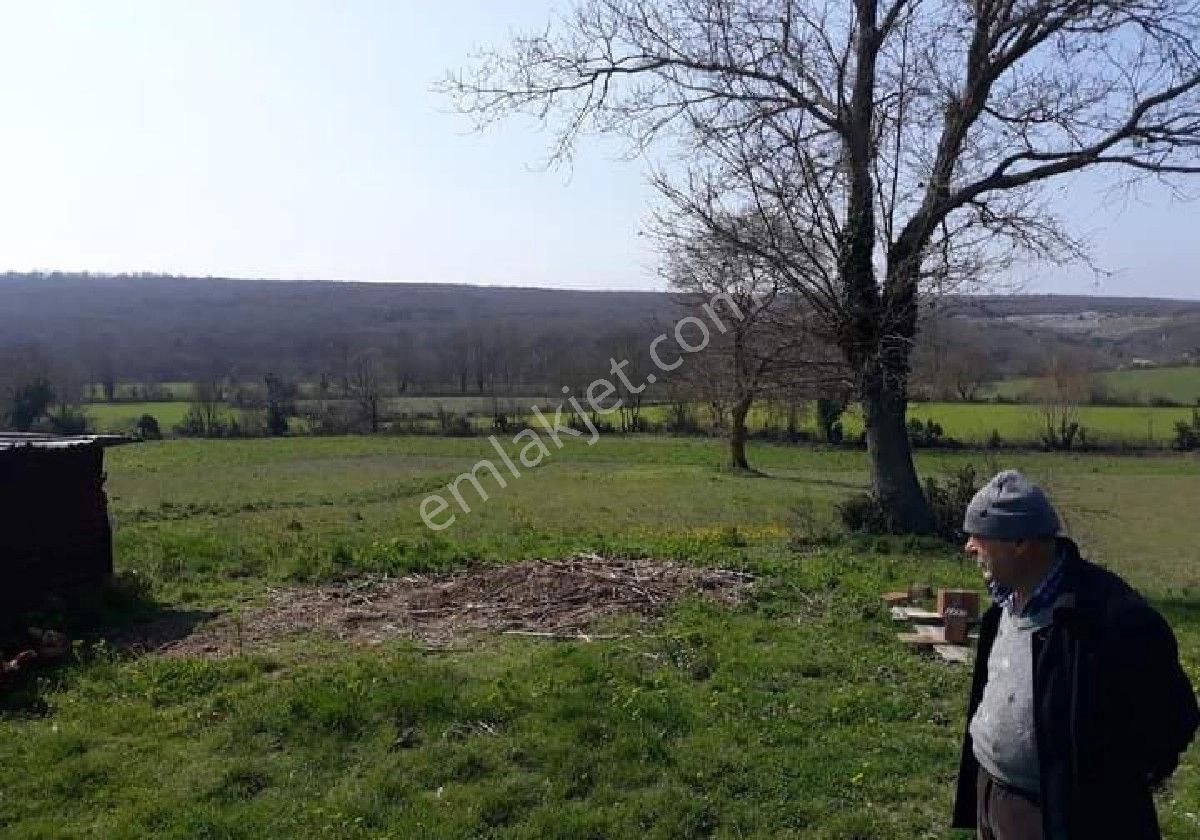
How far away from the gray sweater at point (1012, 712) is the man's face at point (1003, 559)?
0.46ft

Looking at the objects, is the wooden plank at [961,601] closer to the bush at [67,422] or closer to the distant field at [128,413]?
the bush at [67,422]

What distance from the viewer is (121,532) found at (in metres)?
16.1

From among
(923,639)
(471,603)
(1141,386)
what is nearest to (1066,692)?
(923,639)

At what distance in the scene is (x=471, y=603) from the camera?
10102mm

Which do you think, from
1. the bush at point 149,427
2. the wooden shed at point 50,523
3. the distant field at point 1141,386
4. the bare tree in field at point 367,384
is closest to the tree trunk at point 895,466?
the wooden shed at point 50,523

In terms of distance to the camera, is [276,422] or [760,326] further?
[276,422]

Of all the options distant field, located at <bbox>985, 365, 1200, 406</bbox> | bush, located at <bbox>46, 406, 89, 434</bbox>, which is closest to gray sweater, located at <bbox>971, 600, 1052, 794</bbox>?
bush, located at <bbox>46, 406, 89, 434</bbox>

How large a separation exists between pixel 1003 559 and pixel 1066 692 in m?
0.47

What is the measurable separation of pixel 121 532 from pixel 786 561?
33.7ft

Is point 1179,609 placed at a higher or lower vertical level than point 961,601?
lower

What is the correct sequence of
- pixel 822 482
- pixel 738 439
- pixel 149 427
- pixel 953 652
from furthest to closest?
pixel 149 427 < pixel 738 439 < pixel 822 482 < pixel 953 652

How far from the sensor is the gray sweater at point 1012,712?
3273 millimetres

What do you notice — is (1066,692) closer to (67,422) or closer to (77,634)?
(77,634)

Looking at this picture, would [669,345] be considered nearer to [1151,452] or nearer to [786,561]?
[1151,452]
